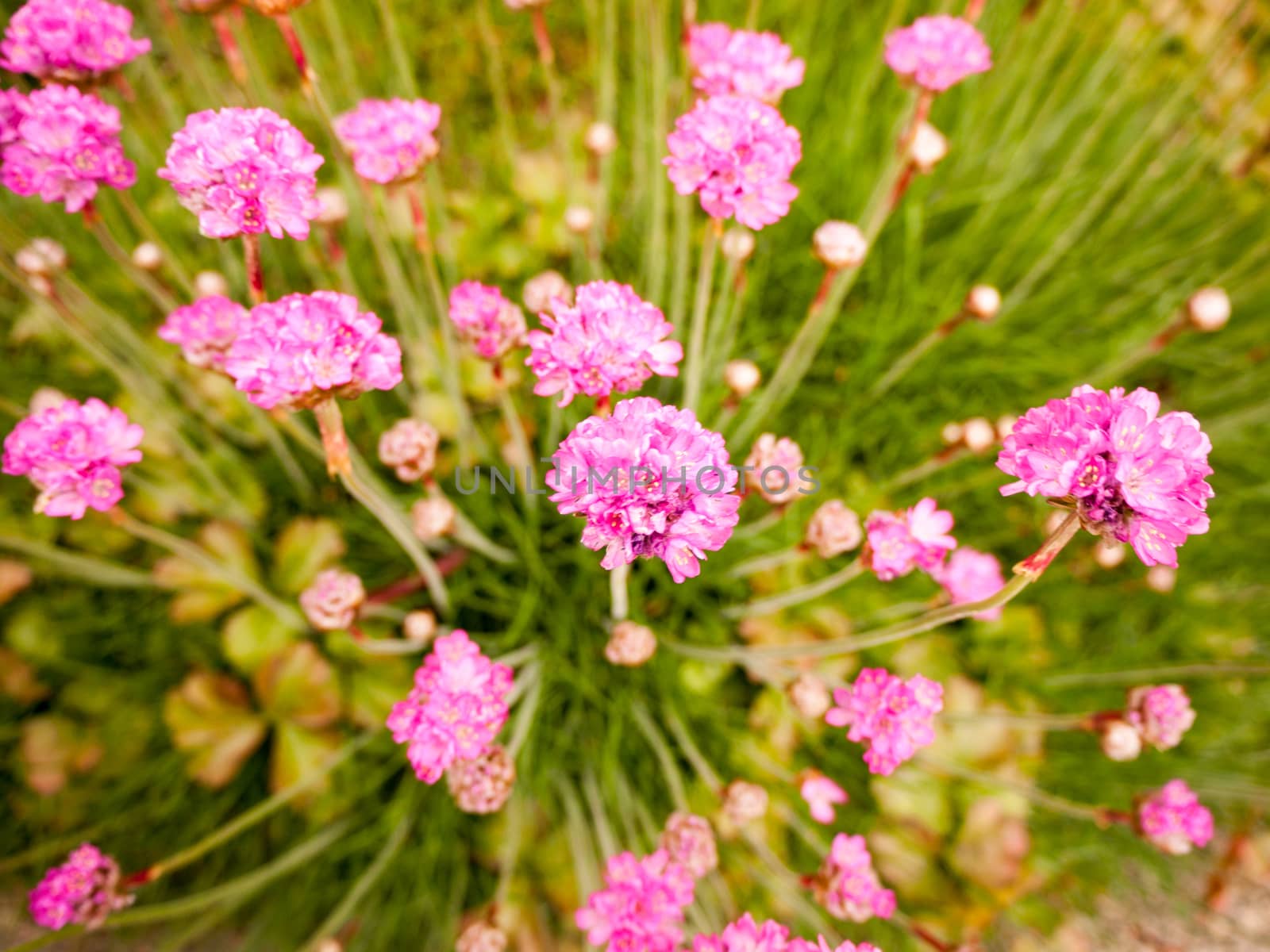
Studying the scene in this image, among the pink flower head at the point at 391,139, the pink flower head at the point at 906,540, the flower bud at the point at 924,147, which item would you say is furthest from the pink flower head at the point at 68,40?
the pink flower head at the point at 906,540

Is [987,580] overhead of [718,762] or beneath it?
overhead

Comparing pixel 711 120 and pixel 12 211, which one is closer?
pixel 711 120

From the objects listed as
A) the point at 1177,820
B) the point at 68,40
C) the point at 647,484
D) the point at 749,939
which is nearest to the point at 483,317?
the point at 647,484

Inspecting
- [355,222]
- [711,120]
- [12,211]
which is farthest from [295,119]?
[711,120]

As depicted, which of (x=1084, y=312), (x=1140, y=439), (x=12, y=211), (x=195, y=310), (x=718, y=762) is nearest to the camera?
(x=1140, y=439)

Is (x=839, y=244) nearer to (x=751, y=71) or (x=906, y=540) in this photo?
(x=751, y=71)

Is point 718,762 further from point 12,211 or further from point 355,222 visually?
point 12,211

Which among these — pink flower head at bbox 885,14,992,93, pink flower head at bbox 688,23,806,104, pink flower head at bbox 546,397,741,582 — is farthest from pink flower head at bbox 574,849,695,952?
pink flower head at bbox 885,14,992,93
